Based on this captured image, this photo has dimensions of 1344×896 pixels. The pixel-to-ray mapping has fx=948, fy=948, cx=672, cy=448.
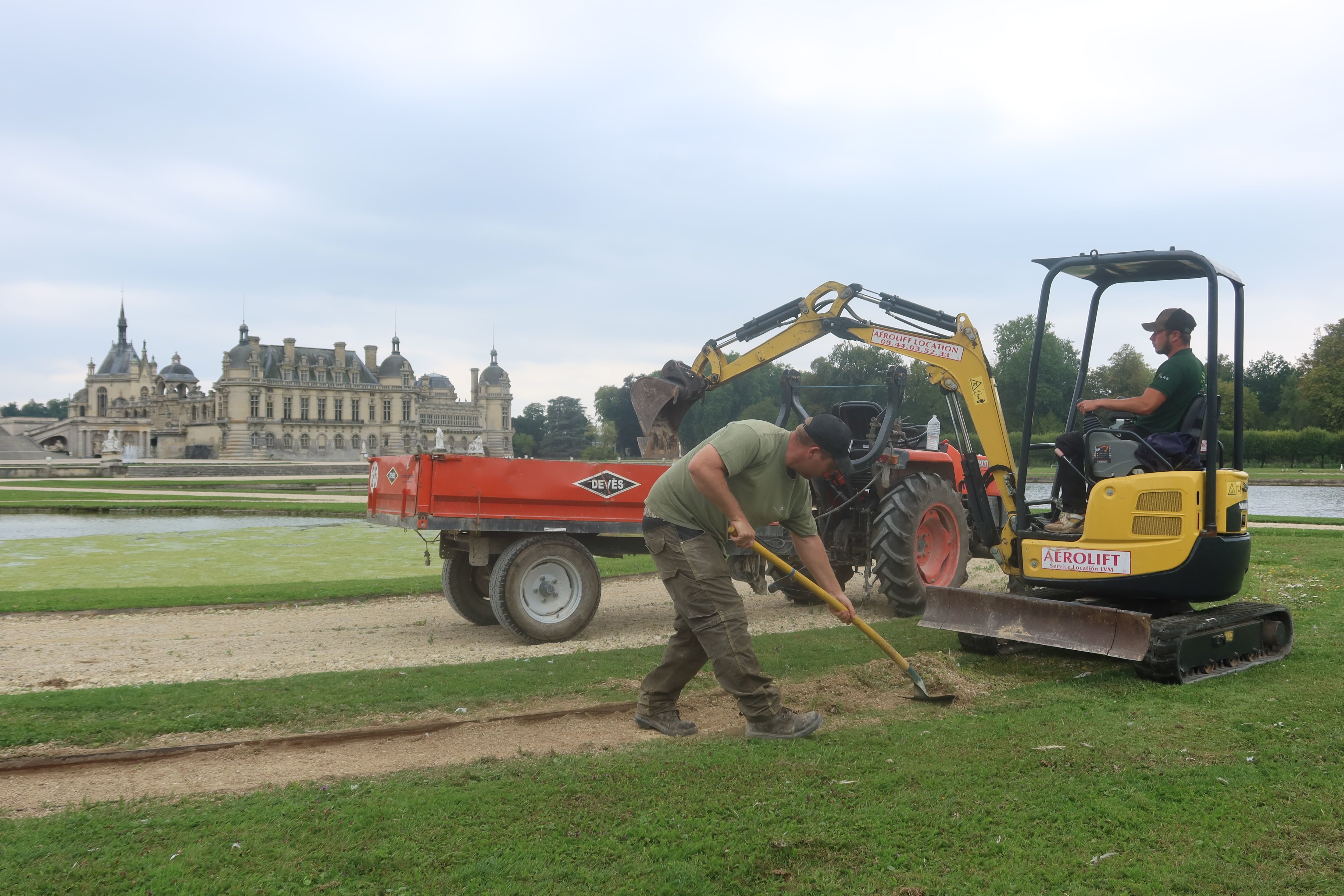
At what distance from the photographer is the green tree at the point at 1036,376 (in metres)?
14.0

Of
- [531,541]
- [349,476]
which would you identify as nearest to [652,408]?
[531,541]

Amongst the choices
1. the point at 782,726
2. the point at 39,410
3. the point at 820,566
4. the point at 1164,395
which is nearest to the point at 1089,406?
the point at 1164,395

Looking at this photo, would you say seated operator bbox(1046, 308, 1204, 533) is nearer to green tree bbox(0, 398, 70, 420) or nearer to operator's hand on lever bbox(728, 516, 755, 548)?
operator's hand on lever bbox(728, 516, 755, 548)

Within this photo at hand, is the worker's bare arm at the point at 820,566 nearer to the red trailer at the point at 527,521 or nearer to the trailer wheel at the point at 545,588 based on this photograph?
the red trailer at the point at 527,521

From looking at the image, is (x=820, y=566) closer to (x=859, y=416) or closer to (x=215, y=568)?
(x=859, y=416)

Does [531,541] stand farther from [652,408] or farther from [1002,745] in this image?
[1002,745]

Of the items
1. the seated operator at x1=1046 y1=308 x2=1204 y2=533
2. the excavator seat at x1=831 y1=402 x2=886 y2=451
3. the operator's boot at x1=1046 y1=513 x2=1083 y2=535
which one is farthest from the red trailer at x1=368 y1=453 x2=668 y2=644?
the seated operator at x1=1046 y1=308 x2=1204 y2=533

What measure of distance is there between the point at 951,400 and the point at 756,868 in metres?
8.29

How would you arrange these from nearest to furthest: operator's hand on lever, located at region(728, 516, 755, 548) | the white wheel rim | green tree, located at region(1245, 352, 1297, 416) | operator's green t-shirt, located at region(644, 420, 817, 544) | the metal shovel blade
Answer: operator's hand on lever, located at region(728, 516, 755, 548) → operator's green t-shirt, located at region(644, 420, 817, 544) → the metal shovel blade → the white wheel rim → green tree, located at region(1245, 352, 1297, 416)

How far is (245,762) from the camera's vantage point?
5332mm

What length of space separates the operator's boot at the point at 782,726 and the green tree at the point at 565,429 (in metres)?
125

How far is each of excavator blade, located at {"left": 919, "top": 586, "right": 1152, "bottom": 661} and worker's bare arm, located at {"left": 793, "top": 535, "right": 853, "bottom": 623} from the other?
77.1 inches

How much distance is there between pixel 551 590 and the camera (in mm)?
9367

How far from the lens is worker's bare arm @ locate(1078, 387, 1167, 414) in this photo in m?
6.84
